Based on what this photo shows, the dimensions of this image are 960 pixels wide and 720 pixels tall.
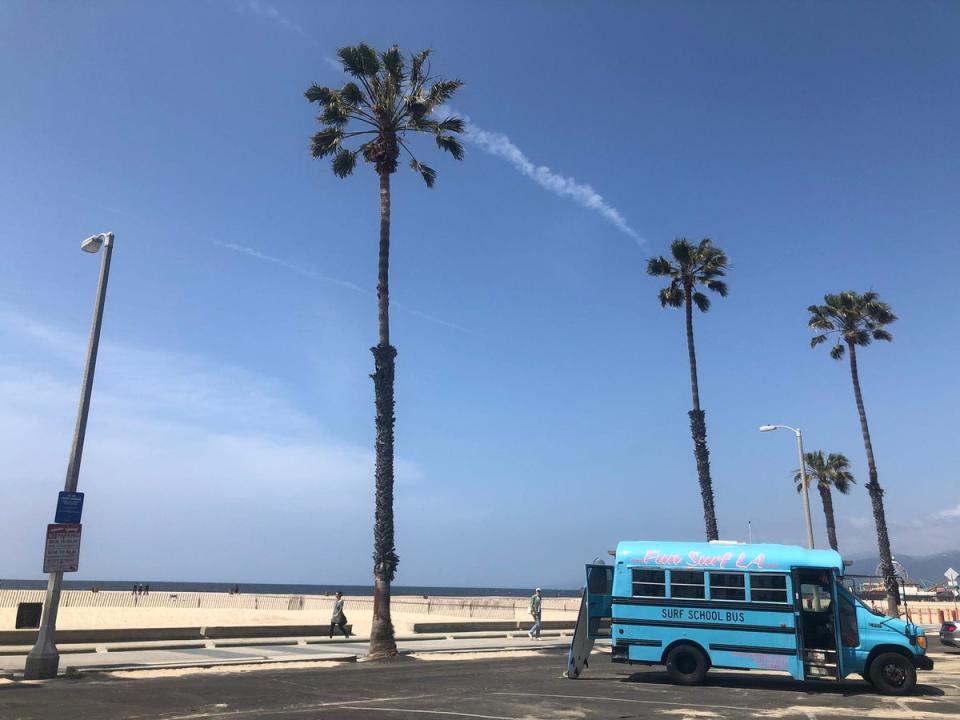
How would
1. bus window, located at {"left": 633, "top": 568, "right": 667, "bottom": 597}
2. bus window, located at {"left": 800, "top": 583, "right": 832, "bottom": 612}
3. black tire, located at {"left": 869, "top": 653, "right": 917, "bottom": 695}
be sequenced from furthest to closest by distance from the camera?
bus window, located at {"left": 633, "top": 568, "right": 667, "bottom": 597} < bus window, located at {"left": 800, "top": 583, "right": 832, "bottom": 612} < black tire, located at {"left": 869, "top": 653, "right": 917, "bottom": 695}

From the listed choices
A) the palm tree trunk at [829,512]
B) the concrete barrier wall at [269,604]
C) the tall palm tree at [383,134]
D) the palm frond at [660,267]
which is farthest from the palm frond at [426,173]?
the palm tree trunk at [829,512]

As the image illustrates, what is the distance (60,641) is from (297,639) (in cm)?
734

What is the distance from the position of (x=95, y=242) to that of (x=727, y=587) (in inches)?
672

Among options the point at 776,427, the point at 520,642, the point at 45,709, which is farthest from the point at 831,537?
the point at 45,709

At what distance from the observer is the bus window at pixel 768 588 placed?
1534cm

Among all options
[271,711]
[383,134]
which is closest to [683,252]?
[383,134]

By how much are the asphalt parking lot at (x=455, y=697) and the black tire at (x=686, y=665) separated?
310mm

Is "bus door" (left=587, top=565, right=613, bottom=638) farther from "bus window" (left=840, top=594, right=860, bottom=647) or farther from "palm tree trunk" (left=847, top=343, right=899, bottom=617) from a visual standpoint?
"palm tree trunk" (left=847, top=343, right=899, bottom=617)

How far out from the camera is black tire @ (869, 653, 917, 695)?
48.5 feet

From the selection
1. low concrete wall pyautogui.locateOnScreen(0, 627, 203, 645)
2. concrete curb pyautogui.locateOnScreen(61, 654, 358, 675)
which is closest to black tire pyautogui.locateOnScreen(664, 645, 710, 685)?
concrete curb pyautogui.locateOnScreen(61, 654, 358, 675)

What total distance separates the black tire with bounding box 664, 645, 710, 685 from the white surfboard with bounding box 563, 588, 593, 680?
5.95 ft

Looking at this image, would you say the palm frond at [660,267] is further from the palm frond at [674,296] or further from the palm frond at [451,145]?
the palm frond at [451,145]

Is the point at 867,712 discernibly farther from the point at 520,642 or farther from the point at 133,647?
the point at 133,647

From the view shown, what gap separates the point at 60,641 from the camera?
72.3ft
